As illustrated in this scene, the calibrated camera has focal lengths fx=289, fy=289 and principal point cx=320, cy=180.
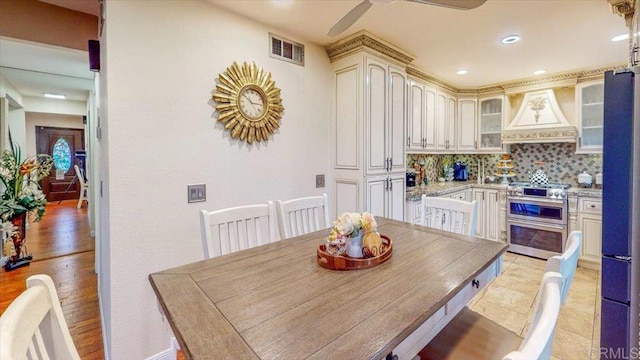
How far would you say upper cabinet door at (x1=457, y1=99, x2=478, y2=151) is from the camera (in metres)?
4.47

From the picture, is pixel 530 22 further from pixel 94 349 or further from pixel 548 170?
pixel 94 349

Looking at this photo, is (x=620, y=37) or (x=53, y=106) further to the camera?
(x=53, y=106)

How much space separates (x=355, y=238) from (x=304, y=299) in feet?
1.34

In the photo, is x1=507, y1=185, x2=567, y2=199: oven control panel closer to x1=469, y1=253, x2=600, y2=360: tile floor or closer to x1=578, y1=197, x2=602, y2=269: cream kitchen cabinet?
x1=578, y1=197, x2=602, y2=269: cream kitchen cabinet

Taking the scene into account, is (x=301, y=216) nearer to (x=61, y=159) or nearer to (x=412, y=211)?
(x=412, y=211)

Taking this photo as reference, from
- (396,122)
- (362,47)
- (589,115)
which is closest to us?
(362,47)

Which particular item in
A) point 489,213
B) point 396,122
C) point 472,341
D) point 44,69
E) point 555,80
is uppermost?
point 44,69

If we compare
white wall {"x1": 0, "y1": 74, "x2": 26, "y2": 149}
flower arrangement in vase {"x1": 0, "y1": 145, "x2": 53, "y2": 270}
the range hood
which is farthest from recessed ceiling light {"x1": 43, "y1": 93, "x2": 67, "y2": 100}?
the range hood

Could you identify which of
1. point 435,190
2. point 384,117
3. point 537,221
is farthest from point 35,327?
point 537,221

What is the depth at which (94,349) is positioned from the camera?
1.99 meters

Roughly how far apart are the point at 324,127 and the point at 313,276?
1.89 m

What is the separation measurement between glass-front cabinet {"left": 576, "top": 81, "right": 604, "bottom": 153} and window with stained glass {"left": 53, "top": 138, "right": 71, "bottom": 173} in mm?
11058

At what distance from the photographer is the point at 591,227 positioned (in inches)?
131

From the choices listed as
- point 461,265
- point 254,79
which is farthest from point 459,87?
point 461,265
